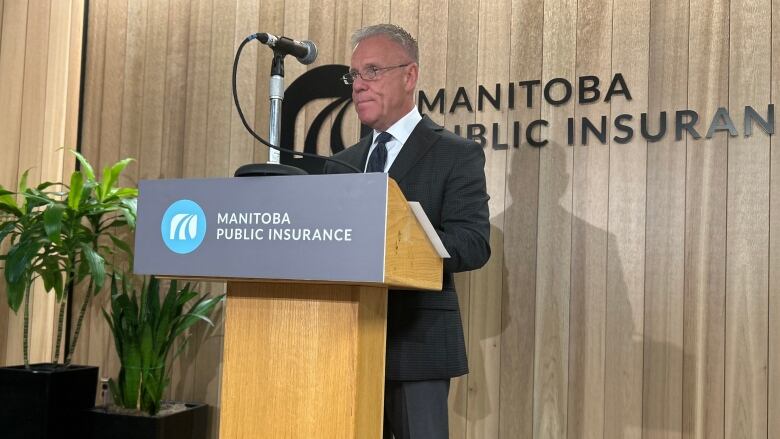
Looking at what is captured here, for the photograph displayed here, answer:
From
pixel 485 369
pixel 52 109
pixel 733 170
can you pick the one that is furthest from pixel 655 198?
pixel 52 109

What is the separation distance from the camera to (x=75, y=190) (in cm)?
322

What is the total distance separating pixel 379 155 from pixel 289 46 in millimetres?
461

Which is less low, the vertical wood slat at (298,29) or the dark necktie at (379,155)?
the vertical wood slat at (298,29)

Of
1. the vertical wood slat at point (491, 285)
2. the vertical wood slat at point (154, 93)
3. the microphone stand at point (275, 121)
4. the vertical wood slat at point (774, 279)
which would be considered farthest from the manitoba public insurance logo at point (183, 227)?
the vertical wood slat at point (154, 93)

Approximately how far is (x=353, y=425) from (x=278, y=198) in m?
0.43

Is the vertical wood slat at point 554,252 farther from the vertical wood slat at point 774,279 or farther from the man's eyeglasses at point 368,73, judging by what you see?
the man's eyeglasses at point 368,73

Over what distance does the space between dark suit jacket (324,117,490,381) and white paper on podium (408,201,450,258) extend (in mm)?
121

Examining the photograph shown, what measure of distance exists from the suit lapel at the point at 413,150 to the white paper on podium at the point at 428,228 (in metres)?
0.34

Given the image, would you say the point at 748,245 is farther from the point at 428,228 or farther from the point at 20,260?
the point at 20,260

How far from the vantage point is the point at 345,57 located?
3449 millimetres

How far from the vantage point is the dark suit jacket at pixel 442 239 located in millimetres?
1796

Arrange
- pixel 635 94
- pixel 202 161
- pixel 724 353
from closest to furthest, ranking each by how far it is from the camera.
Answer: pixel 724 353 → pixel 635 94 → pixel 202 161

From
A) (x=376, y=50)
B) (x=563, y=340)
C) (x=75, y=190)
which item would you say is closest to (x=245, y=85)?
(x=75, y=190)

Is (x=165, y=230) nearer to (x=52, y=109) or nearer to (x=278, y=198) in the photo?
(x=278, y=198)
